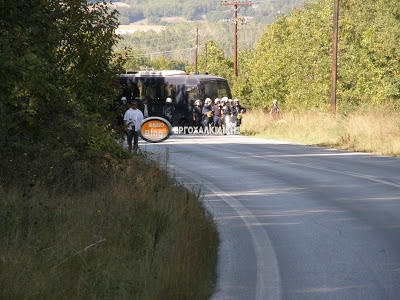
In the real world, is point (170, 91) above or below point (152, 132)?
above

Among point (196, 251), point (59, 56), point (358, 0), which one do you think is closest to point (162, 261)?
point (196, 251)

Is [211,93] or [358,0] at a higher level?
[358,0]

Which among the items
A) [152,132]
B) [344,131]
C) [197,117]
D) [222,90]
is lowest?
[152,132]

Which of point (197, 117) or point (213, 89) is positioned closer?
point (197, 117)

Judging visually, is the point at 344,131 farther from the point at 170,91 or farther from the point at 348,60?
the point at 348,60

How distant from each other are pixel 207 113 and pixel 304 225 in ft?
83.6

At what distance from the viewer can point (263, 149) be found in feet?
82.2

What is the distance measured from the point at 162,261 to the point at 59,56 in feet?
20.3

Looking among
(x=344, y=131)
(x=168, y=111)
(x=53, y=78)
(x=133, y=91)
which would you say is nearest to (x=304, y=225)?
(x=53, y=78)

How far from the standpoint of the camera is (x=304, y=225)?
32.8 feet

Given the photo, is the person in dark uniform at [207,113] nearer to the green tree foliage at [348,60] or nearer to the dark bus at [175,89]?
the dark bus at [175,89]

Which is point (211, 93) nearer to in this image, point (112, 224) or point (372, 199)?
point (372, 199)

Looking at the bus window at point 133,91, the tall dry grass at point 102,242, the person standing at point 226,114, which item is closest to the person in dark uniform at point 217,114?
the person standing at point 226,114

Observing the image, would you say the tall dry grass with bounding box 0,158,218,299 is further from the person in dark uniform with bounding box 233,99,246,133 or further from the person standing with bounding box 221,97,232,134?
the person in dark uniform with bounding box 233,99,246,133
